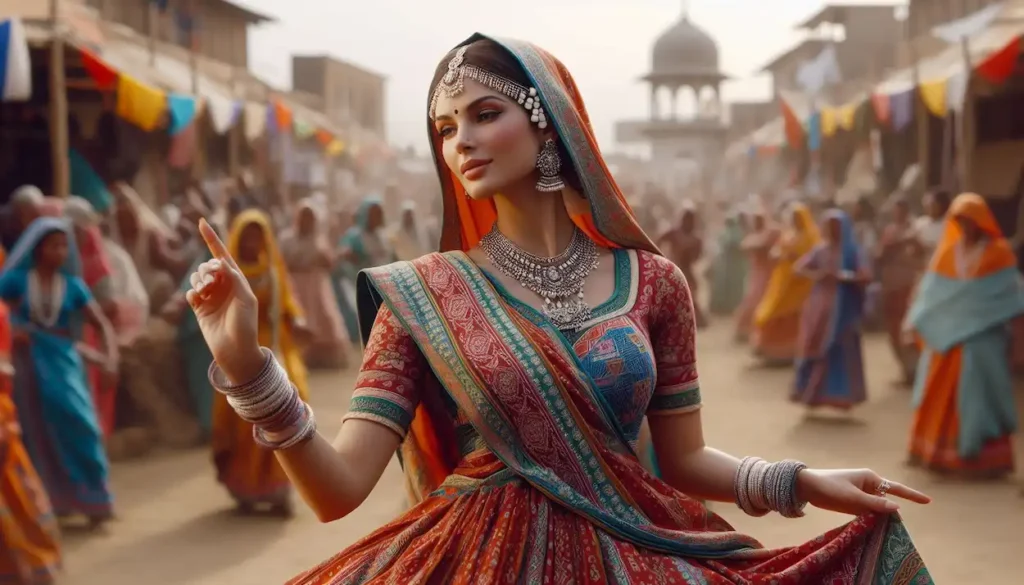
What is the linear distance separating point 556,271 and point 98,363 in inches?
212

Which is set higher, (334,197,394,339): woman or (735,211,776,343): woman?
(334,197,394,339): woman

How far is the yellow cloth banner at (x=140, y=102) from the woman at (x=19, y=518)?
6155 millimetres

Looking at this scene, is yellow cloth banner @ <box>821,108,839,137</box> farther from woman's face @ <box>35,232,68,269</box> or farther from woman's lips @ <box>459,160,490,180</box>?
woman's lips @ <box>459,160,490,180</box>

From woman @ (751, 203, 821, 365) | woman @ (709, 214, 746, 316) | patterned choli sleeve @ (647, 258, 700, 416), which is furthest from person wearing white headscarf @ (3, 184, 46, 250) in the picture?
woman @ (709, 214, 746, 316)

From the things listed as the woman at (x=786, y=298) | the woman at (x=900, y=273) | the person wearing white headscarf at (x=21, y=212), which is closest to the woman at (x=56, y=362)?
the person wearing white headscarf at (x=21, y=212)

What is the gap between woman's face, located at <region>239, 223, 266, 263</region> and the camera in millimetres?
7629

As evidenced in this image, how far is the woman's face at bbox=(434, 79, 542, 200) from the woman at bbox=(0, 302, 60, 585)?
4.01m

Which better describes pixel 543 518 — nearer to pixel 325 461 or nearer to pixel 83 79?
pixel 325 461

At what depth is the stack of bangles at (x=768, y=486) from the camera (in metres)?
2.11

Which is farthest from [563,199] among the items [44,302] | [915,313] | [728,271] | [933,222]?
[728,271]

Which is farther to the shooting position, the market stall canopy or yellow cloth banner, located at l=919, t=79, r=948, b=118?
yellow cloth banner, located at l=919, t=79, r=948, b=118

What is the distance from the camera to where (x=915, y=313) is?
8.60 meters

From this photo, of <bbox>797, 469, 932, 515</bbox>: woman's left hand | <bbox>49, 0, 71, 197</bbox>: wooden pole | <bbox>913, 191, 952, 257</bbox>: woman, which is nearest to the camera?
<bbox>797, 469, 932, 515</bbox>: woman's left hand

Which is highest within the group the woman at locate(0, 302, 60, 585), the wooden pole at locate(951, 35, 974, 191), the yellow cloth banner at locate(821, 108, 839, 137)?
the yellow cloth banner at locate(821, 108, 839, 137)
